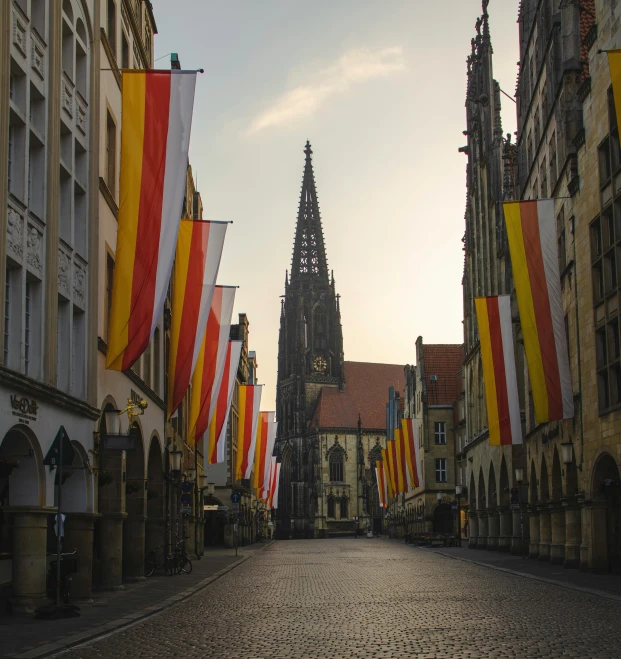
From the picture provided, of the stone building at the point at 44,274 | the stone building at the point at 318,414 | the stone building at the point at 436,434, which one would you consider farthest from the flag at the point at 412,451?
the stone building at the point at 318,414

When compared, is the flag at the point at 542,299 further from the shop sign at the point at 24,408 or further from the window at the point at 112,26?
the shop sign at the point at 24,408

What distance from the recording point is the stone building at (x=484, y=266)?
50438mm

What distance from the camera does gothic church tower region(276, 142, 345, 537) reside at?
146 metres

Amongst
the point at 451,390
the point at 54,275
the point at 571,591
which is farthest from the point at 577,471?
the point at 451,390

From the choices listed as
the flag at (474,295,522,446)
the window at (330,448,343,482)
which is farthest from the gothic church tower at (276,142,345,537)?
the flag at (474,295,522,446)

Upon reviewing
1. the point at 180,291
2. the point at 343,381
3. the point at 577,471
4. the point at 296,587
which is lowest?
the point at 296,587

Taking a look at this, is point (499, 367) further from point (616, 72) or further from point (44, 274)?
point (44, 274)

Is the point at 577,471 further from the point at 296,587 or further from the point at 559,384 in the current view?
the point at 296,587

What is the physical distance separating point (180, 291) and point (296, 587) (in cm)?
796

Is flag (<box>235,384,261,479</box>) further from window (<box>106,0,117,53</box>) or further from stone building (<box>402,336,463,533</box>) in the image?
stone building (<box>402,336,463,533</box>)

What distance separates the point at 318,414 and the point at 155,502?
113988mm

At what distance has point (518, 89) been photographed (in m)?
46.4

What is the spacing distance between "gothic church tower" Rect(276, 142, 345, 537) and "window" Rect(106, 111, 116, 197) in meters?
119

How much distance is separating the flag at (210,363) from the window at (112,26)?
8.07 metres
